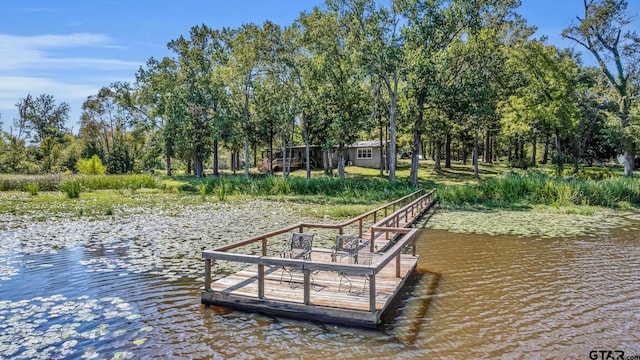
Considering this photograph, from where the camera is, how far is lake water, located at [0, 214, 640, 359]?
550 cm

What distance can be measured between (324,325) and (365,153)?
1626 inches

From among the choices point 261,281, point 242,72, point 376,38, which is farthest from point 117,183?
point 261,281

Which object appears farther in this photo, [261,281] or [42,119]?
[42,119]

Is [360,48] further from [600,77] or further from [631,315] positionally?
[600,77]

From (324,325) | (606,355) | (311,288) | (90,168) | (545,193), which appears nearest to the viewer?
(606,355)

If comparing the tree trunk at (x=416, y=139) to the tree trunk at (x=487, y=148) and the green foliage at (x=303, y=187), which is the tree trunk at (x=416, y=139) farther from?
the tree trunk at (x=487, y=148)

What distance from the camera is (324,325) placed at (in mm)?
6289

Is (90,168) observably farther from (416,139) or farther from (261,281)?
(261,281)

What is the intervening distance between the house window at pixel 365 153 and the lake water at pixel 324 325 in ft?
118

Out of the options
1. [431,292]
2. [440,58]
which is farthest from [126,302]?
[440,58]

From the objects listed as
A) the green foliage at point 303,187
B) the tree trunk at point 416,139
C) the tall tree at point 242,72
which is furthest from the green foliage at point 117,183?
the tree trunk at point 416,139

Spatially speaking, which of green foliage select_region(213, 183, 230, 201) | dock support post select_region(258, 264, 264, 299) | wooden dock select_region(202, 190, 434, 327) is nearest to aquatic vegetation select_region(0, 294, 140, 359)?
wooden dock select_region(202, 190, 434, 327)

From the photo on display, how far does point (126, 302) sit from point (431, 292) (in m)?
5.71

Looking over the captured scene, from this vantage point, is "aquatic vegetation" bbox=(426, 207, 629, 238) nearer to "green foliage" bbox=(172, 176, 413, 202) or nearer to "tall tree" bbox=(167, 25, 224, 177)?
"green foliage" bbox=(172, 176, 413, 202)
